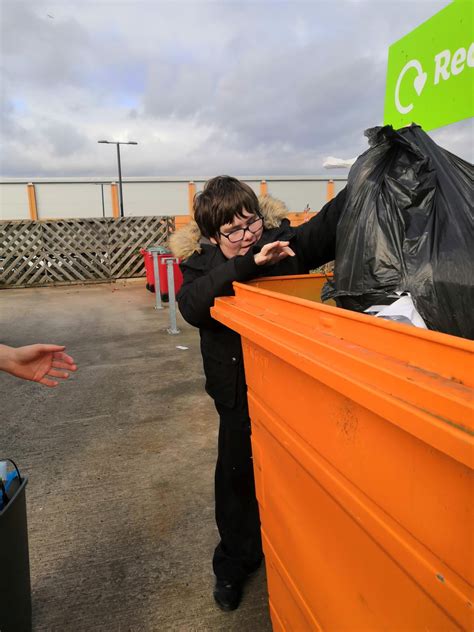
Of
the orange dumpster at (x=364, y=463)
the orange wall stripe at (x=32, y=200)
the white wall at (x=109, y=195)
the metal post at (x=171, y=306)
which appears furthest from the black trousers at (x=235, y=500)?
the orange wall stripe at (x=32, y=200)

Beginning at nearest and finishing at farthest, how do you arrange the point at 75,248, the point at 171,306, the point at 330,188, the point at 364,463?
the point at 364,463
the point at 171,306
the point at 75,248
the point at 330,188

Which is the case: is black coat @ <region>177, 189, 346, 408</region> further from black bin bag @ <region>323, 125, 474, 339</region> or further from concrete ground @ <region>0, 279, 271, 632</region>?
concrete ground @ <region>0, 279, 271, 632</region>

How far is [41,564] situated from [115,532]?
35 cm

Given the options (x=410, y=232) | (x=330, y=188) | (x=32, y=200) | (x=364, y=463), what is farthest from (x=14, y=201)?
(x=364, y=463)

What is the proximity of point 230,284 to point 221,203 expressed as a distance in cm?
34

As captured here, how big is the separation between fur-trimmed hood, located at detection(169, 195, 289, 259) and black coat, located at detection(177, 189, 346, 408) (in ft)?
0.09

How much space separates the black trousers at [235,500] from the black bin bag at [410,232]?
0.64 meters

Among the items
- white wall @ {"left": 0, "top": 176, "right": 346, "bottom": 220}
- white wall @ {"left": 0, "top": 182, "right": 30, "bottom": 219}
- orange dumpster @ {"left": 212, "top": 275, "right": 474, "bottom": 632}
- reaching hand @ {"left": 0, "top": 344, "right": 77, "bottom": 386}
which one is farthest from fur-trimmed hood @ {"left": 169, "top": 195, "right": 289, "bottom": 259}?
white wall @ {"left": 0, "top": 182, "right": 30, "bottom": 219}

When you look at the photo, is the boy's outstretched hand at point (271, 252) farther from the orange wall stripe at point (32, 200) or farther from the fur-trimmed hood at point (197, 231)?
the orange wall stripe at point (32, 200)

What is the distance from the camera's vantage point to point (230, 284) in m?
1.48

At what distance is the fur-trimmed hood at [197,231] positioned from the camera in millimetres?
1702

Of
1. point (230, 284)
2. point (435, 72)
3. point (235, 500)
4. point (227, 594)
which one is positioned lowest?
point (227, 594)

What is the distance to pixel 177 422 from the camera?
331cm

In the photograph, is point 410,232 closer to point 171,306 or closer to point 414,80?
point 414,80
